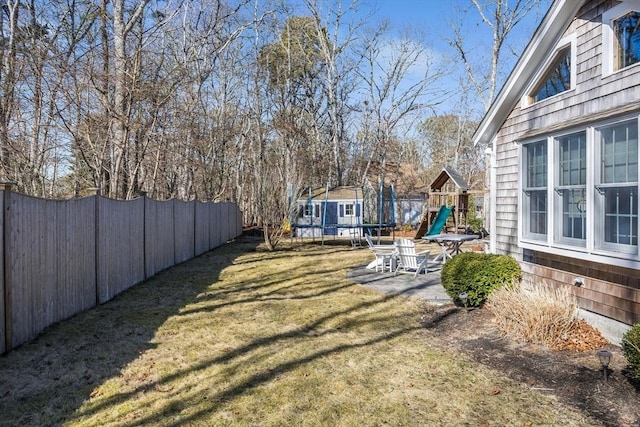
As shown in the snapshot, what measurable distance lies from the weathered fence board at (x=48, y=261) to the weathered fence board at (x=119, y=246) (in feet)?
1.14

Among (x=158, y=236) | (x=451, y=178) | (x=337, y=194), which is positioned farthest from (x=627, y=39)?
(x=337, y=194)

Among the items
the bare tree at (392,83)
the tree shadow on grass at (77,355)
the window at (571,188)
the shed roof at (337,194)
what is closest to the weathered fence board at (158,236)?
the tree shadow on grass at (77,355)

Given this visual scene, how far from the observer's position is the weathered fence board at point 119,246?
7.19m

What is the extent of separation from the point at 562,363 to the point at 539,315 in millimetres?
703

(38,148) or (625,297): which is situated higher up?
(38,148)

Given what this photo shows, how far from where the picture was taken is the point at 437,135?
36594mm

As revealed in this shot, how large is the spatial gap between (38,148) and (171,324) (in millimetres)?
9363

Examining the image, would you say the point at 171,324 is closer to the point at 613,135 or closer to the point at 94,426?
the point at 94,426

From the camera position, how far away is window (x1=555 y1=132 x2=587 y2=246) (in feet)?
18.0

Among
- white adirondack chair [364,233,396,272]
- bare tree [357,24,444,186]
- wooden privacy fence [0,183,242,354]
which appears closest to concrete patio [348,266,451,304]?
white adirondack chair [364,233,396,272]

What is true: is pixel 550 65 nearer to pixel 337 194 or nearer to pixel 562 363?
pixel 562 363

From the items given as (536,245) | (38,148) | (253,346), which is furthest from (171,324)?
(38,148)

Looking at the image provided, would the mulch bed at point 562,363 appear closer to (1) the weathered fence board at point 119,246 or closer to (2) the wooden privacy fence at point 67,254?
(2) the wooden privacy fence at point 67,254

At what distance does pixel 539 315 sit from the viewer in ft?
16.5
